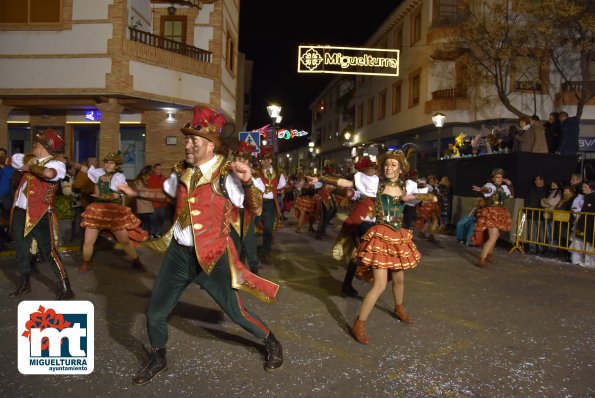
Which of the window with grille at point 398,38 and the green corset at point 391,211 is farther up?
the window with grille at point 398,38

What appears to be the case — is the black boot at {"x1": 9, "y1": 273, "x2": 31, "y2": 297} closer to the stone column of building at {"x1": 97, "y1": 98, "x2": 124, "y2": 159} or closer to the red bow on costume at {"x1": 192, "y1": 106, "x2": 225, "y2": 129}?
the red bow on costume at {"x1": 192, "y1": 106, "x2": 225, "y2": 129}

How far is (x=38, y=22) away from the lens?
1581 cm

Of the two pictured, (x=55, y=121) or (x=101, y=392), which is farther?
(x=55, y=121)

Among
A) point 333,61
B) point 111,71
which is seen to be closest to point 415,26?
point 333,61

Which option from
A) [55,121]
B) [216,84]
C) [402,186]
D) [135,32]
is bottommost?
[402,186]

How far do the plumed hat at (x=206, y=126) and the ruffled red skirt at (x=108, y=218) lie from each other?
4.13 m

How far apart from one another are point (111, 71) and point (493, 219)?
1256 centimetres

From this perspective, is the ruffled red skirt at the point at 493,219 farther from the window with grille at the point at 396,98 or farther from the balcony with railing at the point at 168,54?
the window with grille at the point at 396,98

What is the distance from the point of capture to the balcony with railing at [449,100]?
23.7 metres

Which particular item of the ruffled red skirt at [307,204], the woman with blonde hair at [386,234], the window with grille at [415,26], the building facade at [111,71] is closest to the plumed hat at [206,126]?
the woman with blonde hair at [386,234]

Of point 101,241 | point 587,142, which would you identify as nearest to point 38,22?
point 101,241

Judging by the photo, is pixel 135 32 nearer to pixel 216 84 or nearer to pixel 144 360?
pixel 216 84

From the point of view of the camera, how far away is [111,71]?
1545 centimetres

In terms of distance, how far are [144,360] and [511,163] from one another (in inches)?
420
